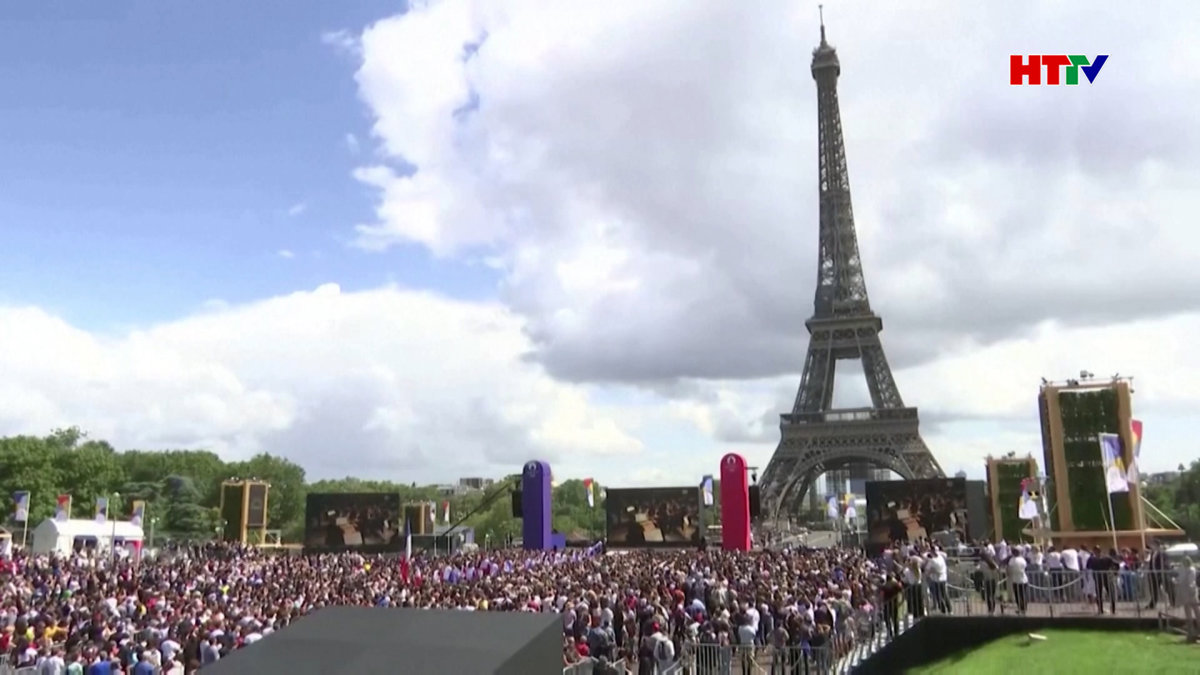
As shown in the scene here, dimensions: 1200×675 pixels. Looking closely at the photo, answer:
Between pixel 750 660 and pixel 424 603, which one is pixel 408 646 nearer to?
pixel 750 660

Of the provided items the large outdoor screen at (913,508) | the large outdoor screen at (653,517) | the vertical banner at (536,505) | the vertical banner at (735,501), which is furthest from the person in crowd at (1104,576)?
the large outdoor screen at (653,517)

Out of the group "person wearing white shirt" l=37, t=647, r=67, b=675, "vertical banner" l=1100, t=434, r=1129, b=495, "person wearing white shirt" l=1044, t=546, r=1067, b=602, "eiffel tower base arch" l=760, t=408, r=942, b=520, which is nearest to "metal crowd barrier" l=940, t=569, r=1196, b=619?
"person wearing white shirt" l=1044, t=546, r=1067, b=602

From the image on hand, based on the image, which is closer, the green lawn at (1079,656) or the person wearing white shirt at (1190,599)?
the green lawn at (1079,656)

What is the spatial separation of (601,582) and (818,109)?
230 ft

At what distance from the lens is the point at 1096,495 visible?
31.9 meters

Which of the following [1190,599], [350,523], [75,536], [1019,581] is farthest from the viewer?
[350,523]

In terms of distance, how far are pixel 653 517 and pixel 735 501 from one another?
1342 cm

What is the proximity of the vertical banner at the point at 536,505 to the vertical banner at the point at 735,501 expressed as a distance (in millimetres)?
9096

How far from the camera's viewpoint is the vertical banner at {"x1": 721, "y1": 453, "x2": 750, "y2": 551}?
40.6m

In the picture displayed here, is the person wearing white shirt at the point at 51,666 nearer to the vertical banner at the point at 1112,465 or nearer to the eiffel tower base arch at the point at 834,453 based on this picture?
the vertical banner at the point at 1112,465

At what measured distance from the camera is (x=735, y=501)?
4066 centimetres

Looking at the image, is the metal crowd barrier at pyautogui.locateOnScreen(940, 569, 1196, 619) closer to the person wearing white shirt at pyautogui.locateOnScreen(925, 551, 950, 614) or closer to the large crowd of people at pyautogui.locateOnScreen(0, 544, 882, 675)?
the person wearing white shirt at pyautogui.locateOnScreen(925, 551, 950, 614)

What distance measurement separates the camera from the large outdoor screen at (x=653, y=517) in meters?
52.9

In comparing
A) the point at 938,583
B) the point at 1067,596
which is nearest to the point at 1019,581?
the point at 938,583
